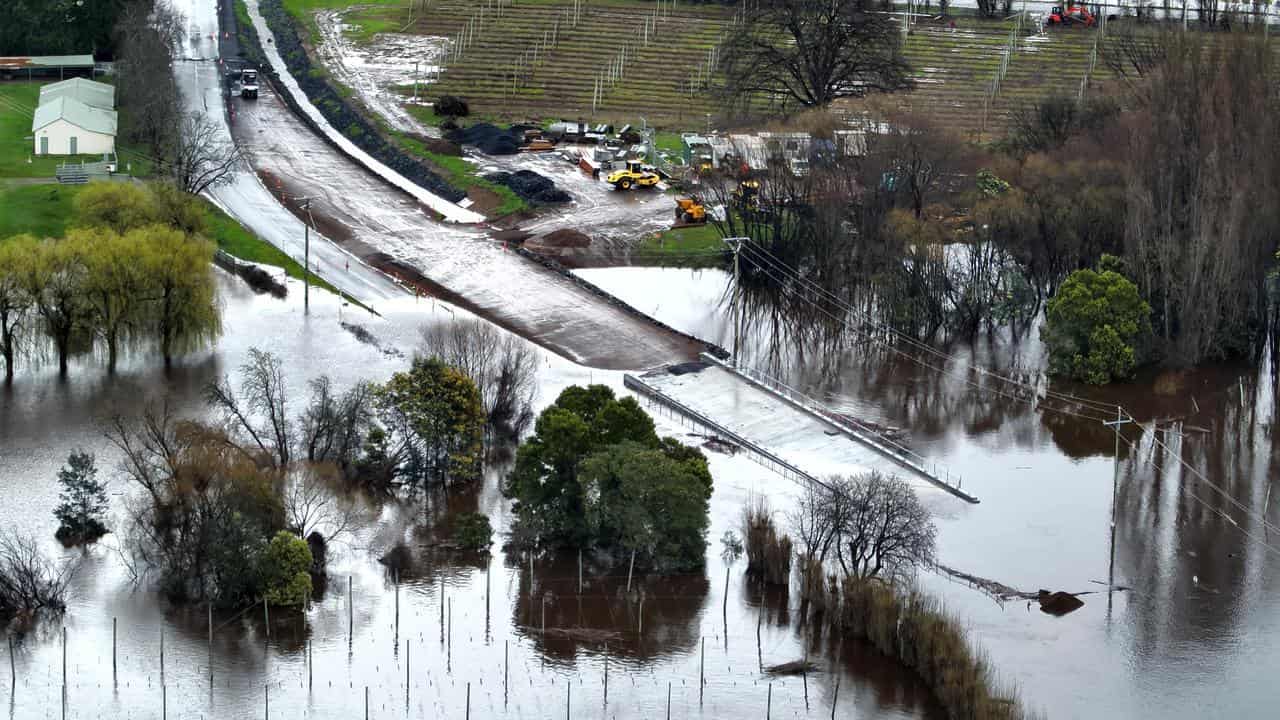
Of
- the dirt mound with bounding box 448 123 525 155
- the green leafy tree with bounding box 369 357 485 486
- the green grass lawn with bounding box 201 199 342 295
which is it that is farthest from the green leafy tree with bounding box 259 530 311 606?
the dirt mound with bounding box 448 123 525 155

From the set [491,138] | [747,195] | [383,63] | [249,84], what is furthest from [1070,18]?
[249,84]

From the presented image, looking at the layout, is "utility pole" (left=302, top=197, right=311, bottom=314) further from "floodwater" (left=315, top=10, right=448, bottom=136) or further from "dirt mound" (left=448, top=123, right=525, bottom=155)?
"floodwater" (left=315, top=10, right=448, bottom=136)

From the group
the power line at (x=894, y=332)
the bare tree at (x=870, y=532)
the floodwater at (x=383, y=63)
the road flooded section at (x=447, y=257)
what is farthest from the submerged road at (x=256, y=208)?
the bare tree at (x=870, y=532)

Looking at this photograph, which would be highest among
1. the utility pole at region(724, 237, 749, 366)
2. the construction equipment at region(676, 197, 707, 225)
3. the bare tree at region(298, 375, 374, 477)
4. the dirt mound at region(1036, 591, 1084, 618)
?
the construction equipment at region(676, 197, 707, 225)

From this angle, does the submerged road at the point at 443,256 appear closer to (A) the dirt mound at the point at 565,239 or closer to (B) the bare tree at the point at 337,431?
(A) the dirt mound at the point at 565,239

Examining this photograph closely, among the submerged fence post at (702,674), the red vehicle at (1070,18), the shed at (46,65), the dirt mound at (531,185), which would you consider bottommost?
the submerged fence post at (702,674)

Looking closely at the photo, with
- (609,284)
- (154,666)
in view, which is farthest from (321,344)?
(154,666)
